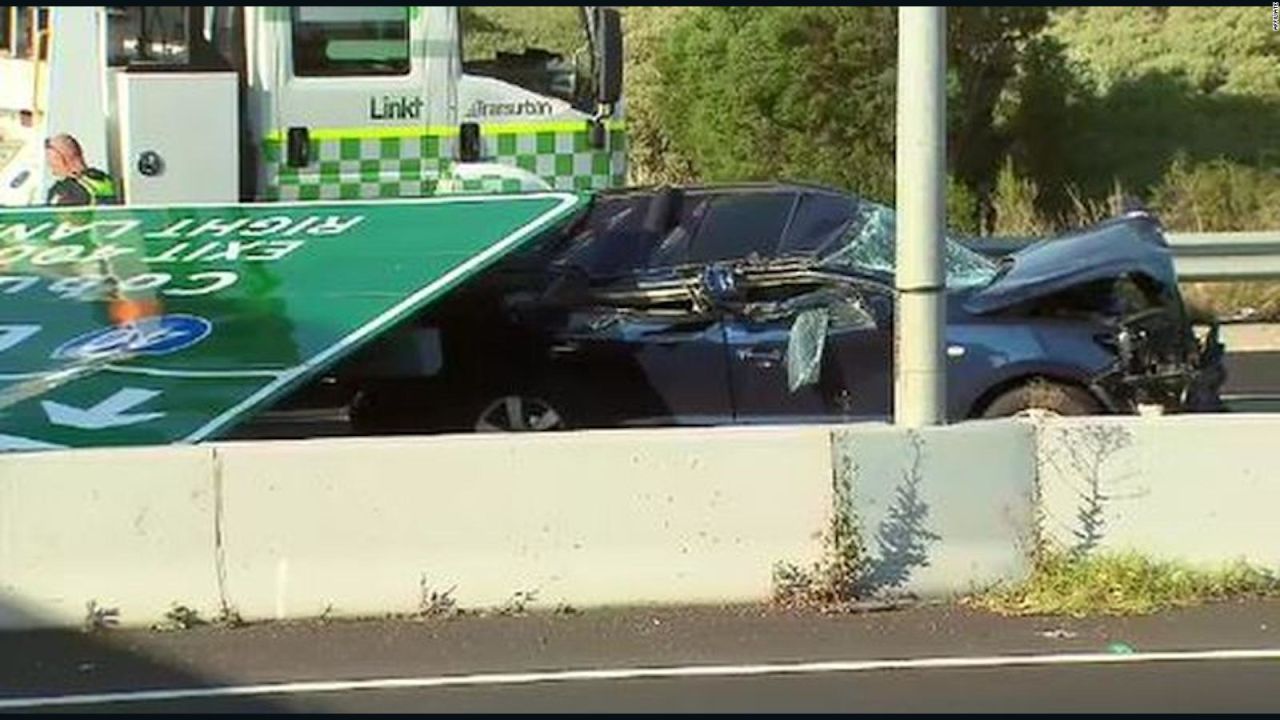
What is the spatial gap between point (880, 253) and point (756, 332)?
2.59 feet

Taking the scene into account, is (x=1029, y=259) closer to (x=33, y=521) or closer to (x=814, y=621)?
(x=814, y=621)

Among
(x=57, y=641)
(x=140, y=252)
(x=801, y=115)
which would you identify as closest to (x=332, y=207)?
(x=140, y=252)

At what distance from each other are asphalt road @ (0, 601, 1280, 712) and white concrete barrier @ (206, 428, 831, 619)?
0.13 metres

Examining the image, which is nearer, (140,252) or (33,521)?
(33,521)

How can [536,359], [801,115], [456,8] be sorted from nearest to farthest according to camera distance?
[536,359], [456,8], [801,115]

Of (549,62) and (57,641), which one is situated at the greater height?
(549,62)

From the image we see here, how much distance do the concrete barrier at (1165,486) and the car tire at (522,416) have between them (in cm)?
261

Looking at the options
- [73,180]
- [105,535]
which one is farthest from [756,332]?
[73,180]

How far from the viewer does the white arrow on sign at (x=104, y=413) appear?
8469 mm

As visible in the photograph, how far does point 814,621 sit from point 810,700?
41.2 inches

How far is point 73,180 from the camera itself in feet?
37.1

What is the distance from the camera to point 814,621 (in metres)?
7.33

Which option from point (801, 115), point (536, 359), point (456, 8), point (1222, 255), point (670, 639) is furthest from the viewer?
point (801, 115)

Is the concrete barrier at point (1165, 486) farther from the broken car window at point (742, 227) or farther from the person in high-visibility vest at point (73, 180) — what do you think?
the person in high-visibility vest at point (73, 180)
